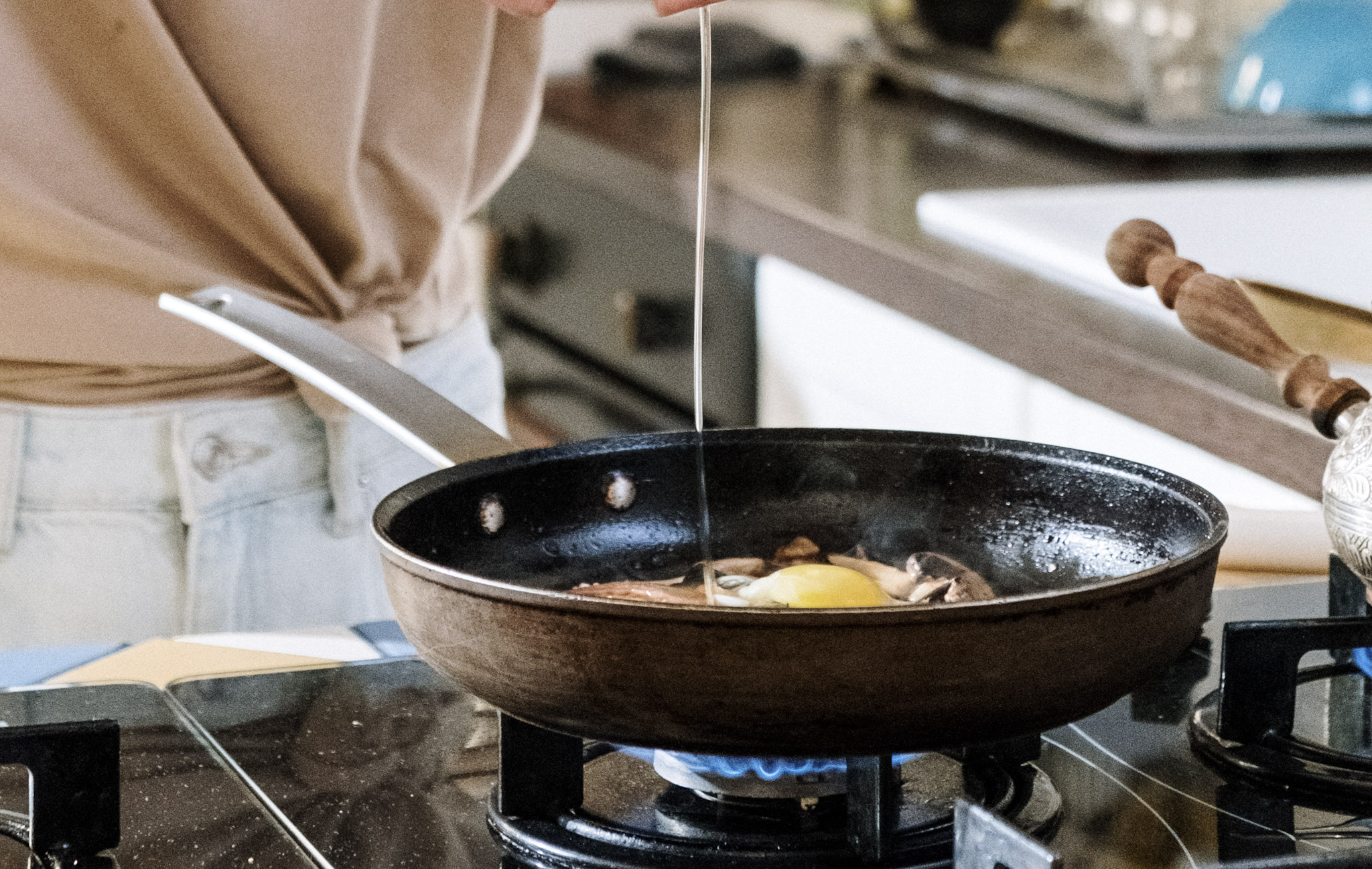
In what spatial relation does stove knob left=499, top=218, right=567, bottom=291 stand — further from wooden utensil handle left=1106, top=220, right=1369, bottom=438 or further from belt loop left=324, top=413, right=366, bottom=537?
wooden utensil handle left=1106, top=220, right=1369, bottom=438

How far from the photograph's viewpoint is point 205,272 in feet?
3.23

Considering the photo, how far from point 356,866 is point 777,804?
0.14 metres

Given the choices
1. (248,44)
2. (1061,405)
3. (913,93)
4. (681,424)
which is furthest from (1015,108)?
(248,44)

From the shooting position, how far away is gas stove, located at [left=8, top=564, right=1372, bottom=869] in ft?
1.73

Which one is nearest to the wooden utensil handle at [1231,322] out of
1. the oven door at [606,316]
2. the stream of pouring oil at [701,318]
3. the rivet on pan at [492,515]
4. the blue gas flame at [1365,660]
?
the blue gas flame at [1365,660]

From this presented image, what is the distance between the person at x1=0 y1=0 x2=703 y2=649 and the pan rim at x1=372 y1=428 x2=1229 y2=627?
1.29ft

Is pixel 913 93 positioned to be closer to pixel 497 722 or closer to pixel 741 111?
pixel 741 111

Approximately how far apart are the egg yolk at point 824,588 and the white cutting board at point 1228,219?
858 mm

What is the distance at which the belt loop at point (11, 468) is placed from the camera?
97 centimetres

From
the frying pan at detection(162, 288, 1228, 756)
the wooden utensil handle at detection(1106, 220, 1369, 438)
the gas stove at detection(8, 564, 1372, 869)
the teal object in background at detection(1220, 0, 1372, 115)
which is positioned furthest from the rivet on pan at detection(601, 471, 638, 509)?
the teal object in background at detection(1220, 0, 1372, 115)

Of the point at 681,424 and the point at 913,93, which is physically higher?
the point at 913,93

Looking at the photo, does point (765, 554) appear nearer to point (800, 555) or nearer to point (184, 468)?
point (800, 555)

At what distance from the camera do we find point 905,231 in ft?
4.98

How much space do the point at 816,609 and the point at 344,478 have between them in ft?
2.13
